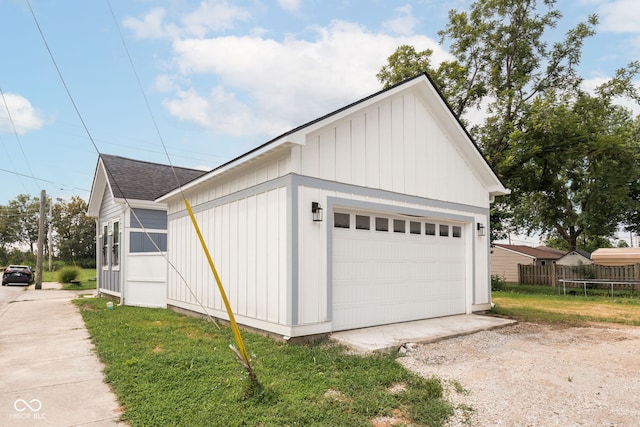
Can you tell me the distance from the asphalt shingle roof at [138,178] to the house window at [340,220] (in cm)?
655

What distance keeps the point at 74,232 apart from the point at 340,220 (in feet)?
152

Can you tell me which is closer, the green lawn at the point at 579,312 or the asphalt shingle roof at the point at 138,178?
the green lawn at the point at 579,312

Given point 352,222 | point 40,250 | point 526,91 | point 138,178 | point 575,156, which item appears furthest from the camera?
point 40,250

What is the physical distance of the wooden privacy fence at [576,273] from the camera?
16766 millimetres

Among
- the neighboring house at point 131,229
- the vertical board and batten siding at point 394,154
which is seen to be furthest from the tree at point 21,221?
the vertical board and batten siding at point 394,154

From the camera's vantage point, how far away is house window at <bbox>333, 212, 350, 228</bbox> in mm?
7230

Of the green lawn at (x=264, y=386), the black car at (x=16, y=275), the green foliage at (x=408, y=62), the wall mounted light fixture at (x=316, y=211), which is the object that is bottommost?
the black car at (x=16, y=275)

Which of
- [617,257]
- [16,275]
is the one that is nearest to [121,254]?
[16,275]

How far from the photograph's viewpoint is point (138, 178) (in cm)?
1466

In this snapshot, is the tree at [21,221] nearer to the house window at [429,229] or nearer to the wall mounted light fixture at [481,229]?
the house window at [429,229]

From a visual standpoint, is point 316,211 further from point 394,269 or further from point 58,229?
point 58,229

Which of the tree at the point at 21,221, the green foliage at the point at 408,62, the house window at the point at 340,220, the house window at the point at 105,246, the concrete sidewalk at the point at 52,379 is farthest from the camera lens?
the tree at the point at 21,221

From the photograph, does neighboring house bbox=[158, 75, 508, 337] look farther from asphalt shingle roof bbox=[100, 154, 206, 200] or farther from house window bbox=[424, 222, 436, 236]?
asphalt shingle roof bbox=[100, 154, 206, 200]

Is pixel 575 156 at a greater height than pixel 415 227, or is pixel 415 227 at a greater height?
pixel 575 156
